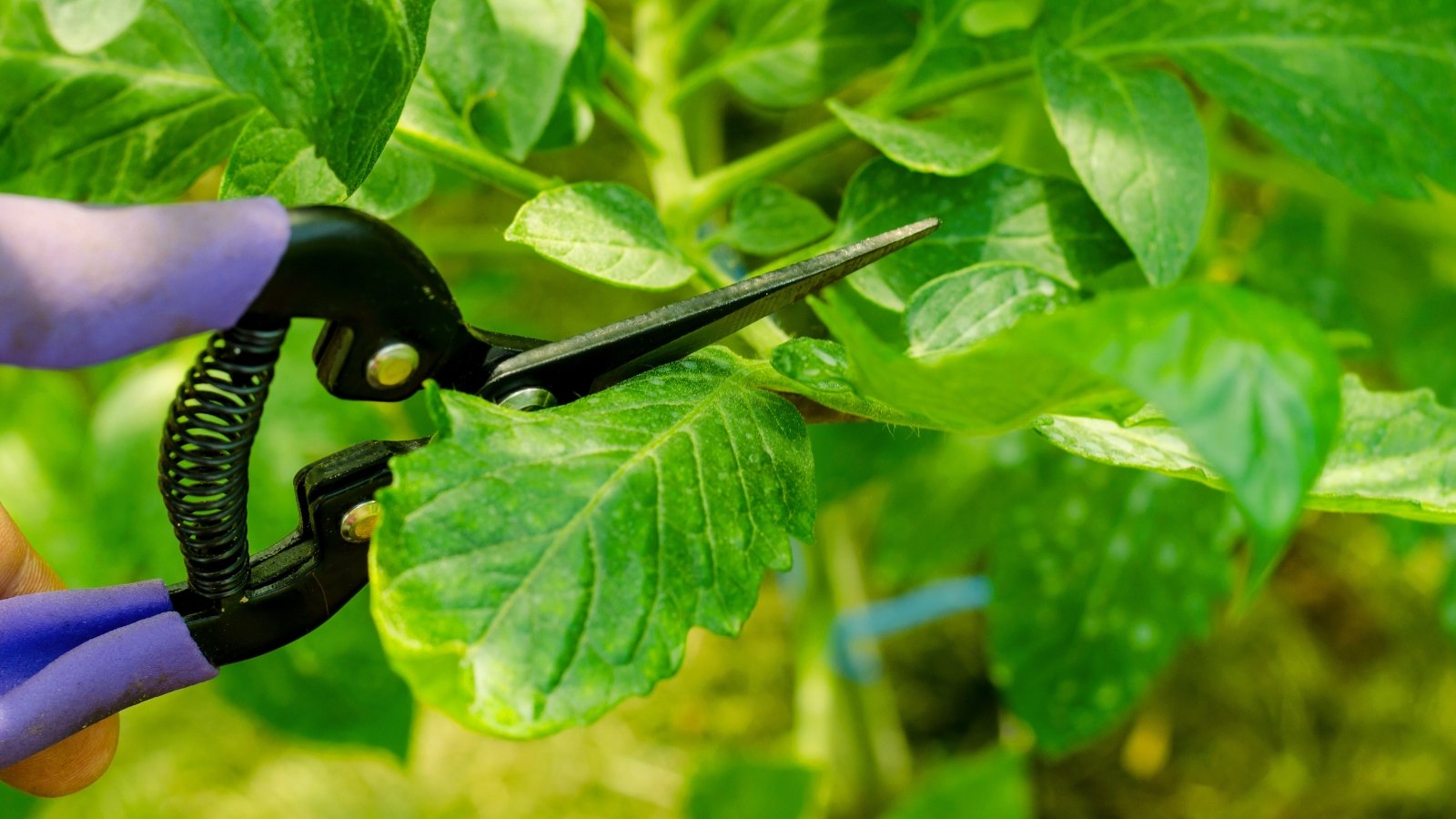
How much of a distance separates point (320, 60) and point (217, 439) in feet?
0.34

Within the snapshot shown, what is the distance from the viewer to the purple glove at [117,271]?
A: 0.27m

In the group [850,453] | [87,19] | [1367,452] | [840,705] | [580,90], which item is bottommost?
[840,705]

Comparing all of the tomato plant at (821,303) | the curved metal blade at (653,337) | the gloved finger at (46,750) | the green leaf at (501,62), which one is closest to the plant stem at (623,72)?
the tomato plant at (821,303)

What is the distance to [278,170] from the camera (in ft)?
1.20

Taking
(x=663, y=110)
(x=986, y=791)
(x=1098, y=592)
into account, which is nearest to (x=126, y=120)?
(x=663, y=110)

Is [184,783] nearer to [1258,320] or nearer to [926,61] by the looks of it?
[926,61]

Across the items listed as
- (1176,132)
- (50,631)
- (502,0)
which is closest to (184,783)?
(50,631)

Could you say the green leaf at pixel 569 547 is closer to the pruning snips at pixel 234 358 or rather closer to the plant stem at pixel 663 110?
the pruning snips at pixel 234 358

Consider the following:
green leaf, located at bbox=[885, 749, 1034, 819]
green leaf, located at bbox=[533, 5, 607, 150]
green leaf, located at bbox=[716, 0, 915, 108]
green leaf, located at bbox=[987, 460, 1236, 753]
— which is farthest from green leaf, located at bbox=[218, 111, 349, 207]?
green leaf, located at bbox=[885, 749, 1034, 819]

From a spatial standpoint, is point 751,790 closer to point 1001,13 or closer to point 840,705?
point 840,705

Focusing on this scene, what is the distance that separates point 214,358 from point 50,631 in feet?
0.41

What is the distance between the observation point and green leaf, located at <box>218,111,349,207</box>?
1.19 feet

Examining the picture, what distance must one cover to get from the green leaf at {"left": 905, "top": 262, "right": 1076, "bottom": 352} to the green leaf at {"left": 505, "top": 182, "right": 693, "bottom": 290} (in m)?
0.08

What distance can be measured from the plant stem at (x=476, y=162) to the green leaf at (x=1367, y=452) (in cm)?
21
